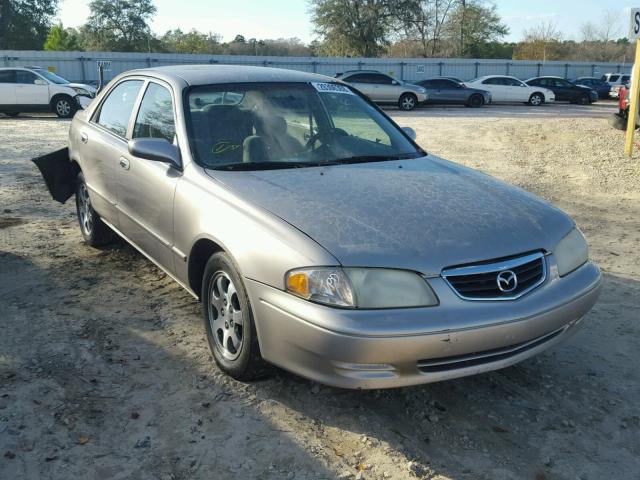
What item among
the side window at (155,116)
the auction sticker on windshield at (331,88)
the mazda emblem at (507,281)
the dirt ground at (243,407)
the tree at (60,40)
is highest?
the tree at (60,40)

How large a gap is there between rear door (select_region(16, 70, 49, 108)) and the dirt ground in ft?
53.8

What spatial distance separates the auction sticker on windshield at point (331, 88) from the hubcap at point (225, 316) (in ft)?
5.75

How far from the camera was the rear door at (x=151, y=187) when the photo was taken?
3.89 meters

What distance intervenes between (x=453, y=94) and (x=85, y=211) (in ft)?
73.8

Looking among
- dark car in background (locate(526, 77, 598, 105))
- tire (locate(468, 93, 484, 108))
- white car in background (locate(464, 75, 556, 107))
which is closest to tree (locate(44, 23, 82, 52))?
white car in background (locate(464, 75, 556, 107))

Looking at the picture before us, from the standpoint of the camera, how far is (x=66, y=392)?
3.29 metres

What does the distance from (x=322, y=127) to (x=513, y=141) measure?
9615 mm

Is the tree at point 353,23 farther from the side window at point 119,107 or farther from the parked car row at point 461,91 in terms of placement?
the side window at point 119,107

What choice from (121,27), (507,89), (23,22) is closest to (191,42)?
(121,27)

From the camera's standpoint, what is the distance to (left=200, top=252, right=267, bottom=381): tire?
3.12m

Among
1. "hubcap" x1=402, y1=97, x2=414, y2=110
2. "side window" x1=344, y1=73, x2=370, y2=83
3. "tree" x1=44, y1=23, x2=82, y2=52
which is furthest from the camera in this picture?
"tree" x1=44, y1=23, x2=82, y2=52

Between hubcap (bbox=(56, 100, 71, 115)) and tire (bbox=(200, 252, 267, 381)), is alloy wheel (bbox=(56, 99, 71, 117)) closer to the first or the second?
hubcap (bbox=(56, 100, 71, 115))

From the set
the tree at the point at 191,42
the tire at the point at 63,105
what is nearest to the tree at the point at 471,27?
the tree at the point at 191,42

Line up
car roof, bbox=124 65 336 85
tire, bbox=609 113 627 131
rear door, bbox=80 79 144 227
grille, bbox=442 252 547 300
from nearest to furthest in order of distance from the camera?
grille, bbox=442 252 547 300, car roof, bbox=124 65 336 85, rear door, bbox=80 79 144 227, tire, bbox=609 113 627 131
